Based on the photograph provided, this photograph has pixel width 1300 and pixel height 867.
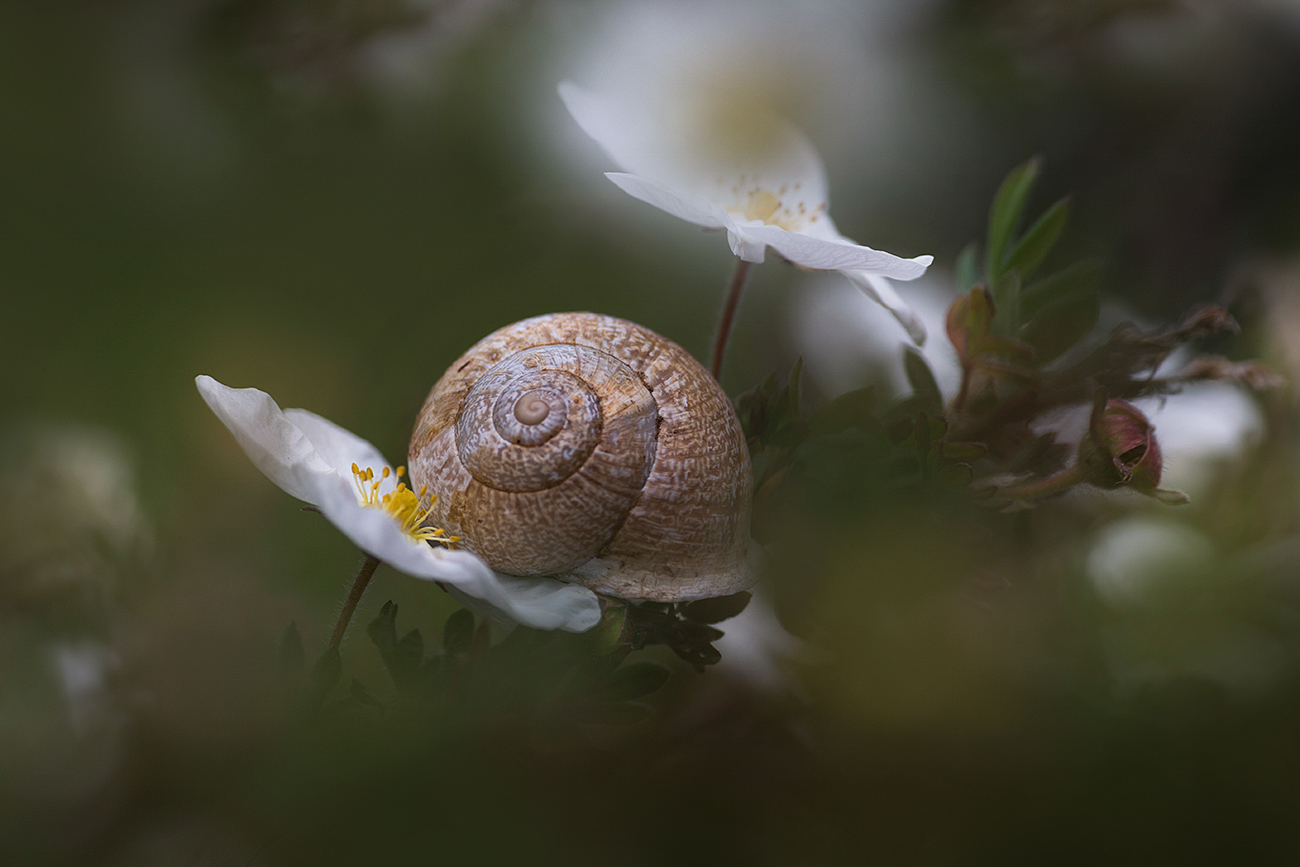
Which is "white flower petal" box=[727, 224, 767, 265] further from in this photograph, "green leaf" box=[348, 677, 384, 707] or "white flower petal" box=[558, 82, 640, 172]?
"green leaf" box=[348, 677, 384, 707]

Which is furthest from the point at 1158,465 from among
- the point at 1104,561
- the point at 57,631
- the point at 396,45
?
the point at 396,45

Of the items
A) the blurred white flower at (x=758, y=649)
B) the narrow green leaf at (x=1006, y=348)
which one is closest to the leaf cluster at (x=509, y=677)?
the blurred white flower at (x=758, y=649)

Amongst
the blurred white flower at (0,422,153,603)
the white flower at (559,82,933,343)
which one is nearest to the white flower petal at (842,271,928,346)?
the white flower at (559,82,933,343)

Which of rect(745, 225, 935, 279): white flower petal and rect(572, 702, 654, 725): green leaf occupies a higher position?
rect(745, 225, 935, 279): white flower petal

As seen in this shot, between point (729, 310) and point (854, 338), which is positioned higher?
point (854, 338)

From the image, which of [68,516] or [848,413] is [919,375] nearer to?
[848,413]

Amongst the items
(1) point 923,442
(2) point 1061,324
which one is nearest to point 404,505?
(1) point 923,442

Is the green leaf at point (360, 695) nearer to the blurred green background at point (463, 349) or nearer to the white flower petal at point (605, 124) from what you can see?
the blurred green background at point (463, 349)
